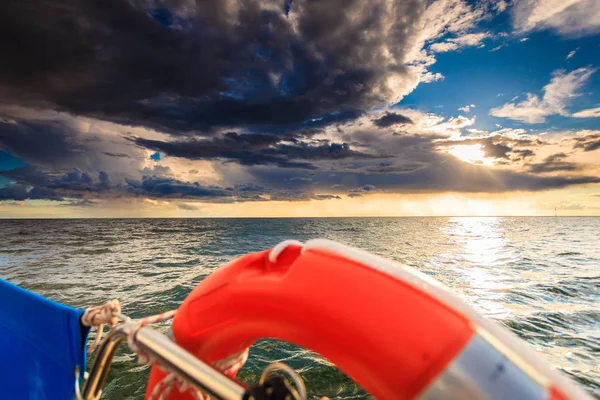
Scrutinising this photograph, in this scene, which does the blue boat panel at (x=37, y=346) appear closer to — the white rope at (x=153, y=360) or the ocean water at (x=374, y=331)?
the white rope at (x=153, y=360)

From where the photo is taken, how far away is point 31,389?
190 cm

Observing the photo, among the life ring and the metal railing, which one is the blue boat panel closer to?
the metal railing

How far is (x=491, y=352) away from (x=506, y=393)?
0.33 ft

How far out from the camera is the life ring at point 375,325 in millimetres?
897

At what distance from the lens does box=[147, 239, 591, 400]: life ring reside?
2.94ft

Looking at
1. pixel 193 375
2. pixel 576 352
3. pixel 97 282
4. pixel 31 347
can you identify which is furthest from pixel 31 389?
pixel 97 282

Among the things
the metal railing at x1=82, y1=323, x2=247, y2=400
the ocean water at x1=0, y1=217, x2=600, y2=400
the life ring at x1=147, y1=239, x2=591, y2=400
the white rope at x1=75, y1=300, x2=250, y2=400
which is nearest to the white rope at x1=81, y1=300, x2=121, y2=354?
the white rope at x1=75, y1=300, x2=250, y2=400

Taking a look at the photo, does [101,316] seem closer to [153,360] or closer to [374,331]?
[153,360]

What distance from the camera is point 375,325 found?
3.44 ft

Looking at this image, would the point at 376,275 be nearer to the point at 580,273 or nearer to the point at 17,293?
the point at 17,293

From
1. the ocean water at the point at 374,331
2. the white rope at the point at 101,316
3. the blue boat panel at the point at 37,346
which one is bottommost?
the ocean water at the point at 374,331

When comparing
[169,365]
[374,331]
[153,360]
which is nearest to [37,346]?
[153,360]

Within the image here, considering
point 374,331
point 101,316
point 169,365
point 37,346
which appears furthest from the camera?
point 37,346

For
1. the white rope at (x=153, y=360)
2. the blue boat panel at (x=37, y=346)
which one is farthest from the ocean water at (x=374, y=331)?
the blue boat panel at (x=37, y=346)
